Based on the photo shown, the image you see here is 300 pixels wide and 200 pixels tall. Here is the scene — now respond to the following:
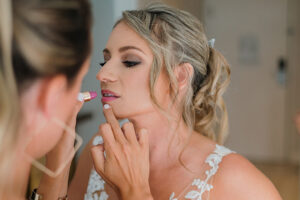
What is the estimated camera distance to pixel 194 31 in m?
1.16

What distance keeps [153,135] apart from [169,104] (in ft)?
0.40

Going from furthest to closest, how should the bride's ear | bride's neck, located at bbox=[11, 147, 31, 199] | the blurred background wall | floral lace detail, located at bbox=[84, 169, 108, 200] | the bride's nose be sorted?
1. the blurred background wall
2. floral lace detail, located at bbox=[84, 169, 108, 200]
3. the bride's ear
4. the bride's nose
5. bride's neck, located at bbox=[11, 147, 31, 199]

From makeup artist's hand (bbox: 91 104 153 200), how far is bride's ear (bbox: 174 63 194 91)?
28cm

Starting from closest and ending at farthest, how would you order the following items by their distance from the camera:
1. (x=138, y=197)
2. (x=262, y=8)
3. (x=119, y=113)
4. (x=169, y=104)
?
(x=138, y=197), (x=119, y=113), (x=169, y=104), (x=262, y=8)

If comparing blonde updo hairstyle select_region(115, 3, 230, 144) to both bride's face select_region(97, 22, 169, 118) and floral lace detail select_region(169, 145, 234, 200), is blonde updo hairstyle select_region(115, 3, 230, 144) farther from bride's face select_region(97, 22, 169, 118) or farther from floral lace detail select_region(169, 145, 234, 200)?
floral lace detail select_region(169, 145, 234, 200)

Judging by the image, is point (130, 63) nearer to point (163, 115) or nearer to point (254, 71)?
point (163, 115)

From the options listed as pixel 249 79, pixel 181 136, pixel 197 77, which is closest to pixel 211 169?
pixel 181 136

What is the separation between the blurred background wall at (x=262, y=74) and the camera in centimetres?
391

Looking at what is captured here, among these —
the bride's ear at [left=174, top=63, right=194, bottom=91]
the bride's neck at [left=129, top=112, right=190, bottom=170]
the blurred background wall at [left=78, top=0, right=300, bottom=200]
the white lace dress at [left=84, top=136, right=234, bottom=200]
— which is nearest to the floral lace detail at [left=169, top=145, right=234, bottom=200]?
the white lace dress at [left=84, top=136, right=234, bottom=200]

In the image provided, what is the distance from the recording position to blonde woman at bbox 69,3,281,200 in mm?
963

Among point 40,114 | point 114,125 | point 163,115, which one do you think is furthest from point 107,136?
point 40,114

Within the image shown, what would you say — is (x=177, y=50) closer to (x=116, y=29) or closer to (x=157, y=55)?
(x=157, y=55)

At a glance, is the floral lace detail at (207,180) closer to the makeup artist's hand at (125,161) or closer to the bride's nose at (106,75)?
the makeup artist's hand at (125,161)

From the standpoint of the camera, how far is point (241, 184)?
3.64ft
